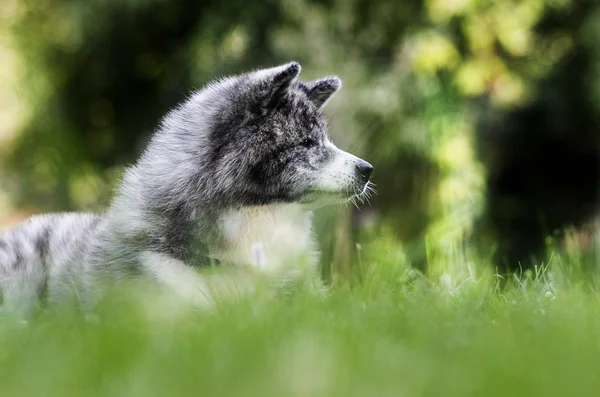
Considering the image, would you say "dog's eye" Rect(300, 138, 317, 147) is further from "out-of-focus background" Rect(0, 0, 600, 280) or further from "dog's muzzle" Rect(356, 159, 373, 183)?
"out-of-focus background" Rect(0, 0, 600, 280)

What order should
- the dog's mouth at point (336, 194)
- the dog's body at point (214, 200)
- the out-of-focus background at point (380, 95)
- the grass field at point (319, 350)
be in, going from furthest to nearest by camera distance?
the out-of-focus background at point (380, 95)
the dog's mouth at point (336, 194)
the dog's body at point (214, 200)
the grass field at point (319, 350)

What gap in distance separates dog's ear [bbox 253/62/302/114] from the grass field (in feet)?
3.80

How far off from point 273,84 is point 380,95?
314 centimetres

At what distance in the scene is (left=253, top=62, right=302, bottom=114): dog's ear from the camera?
3.57 meters

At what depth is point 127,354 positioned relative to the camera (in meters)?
2.03

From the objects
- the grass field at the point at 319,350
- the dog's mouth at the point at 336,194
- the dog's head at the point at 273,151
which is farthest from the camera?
the dog's mouth at the point at 336,194

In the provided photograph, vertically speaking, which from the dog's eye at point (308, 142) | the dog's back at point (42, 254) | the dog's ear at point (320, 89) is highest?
the dog's ear at point (320, 89)

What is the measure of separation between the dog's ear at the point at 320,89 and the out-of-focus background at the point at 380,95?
0.82 meters

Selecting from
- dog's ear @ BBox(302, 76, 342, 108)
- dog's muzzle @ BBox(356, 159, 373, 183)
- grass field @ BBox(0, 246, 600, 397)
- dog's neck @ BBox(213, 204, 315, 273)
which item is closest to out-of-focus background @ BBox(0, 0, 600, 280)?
dog's ear @ BBox(302, 76, 342, 108)

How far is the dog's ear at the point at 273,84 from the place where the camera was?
11.7ft

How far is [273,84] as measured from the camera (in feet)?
11.7

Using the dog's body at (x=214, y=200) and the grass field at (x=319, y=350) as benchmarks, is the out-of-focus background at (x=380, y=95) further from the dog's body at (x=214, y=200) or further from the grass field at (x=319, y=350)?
the grass field at (x=319, y=350)

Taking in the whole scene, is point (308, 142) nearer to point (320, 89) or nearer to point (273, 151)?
point (273, 151)

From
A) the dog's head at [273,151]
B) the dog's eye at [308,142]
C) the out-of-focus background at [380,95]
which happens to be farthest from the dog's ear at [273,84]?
the out-of-focus background at [380,95]
